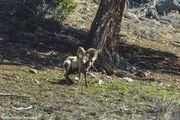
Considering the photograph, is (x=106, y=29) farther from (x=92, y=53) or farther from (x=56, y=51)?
(x=92, y=53)

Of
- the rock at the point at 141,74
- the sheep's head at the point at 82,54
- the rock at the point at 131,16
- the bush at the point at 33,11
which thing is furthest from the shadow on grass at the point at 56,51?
the rock at the point at 131,16

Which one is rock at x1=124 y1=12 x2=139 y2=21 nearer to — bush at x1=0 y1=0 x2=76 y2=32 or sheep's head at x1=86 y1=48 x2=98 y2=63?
bush at x1=0 y1=0 x2=76 y2=32

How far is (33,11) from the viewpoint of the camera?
18.5 meters

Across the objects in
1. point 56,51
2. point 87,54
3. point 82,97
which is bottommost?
point 56,51

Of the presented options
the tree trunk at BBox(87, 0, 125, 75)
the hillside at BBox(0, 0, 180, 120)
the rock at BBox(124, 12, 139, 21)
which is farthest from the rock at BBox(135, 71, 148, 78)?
the rock at BBox(124, 12, 139, 21)

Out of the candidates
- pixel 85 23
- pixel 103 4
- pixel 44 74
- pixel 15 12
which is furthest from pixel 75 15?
pixel 44 74

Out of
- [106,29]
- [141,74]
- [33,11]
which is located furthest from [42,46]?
[141,74]

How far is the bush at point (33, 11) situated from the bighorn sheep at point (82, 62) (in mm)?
5169

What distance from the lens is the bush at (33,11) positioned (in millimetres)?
18031

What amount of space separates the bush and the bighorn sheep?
5169mm

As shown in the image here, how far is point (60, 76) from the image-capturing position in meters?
13.6

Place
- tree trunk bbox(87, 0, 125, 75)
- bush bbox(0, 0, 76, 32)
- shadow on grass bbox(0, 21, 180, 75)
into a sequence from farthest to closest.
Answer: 1. bush bbox(0, 0, 76, 32)
2. tree trunk bbox(87, 0, 125, 75)
3. shadow on grass bbox(0, 21, 180, 75)

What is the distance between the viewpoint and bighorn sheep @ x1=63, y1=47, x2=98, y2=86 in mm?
12547

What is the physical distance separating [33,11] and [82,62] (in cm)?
621
